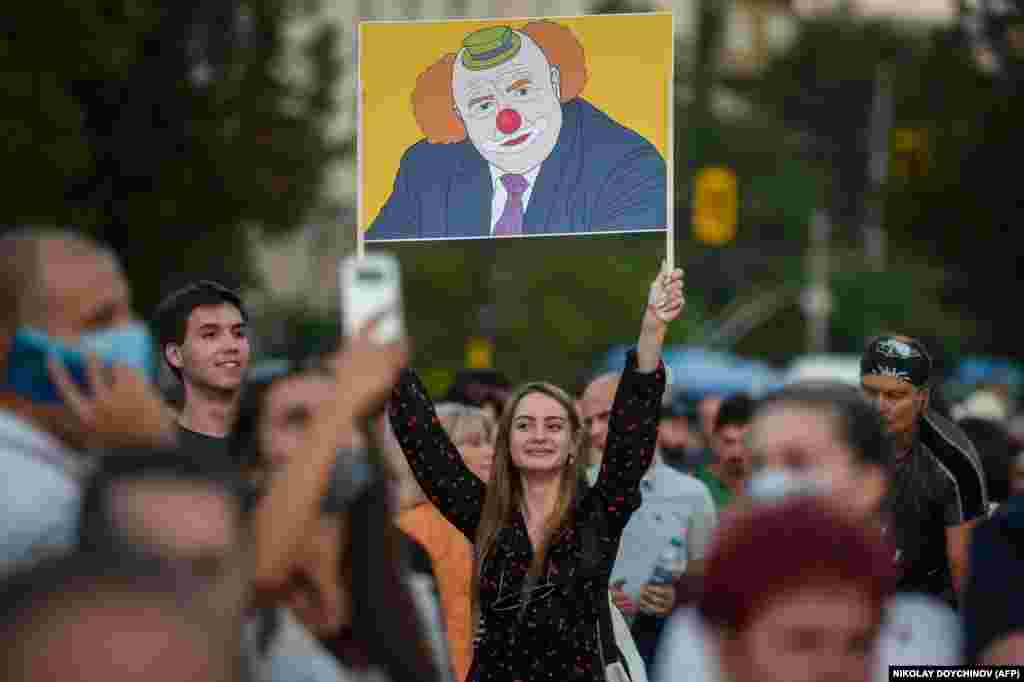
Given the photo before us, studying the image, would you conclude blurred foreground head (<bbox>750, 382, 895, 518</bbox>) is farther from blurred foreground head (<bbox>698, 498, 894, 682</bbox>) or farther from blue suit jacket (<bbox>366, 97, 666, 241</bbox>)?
blue suit jacket (<bbox>366, 97, 666, 241</bbox>)

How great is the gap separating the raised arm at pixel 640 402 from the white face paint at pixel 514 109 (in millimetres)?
792

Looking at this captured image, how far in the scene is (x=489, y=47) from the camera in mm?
6910

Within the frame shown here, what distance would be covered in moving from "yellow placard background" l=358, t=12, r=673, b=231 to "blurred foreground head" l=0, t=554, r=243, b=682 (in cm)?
338

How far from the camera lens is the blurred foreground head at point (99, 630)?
3570 mm

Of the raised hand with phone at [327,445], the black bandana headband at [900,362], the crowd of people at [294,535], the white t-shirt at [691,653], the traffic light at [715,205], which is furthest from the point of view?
the traffic light at [715,205]

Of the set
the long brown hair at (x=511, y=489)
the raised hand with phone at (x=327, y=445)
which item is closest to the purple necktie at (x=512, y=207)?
the long brown hair at (x=511, y=489)

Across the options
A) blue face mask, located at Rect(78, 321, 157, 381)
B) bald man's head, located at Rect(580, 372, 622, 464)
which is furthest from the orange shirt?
blue face mask, located at Rect(78, 321, 157, 381)

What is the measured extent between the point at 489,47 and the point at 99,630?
11.9ft

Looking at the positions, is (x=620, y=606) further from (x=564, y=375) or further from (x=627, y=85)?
(x=564, y=375)

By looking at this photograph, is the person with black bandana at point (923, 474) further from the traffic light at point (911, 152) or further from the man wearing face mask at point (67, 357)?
the traffic light at point (911, 152)

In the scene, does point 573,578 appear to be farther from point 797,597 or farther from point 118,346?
point 797,597

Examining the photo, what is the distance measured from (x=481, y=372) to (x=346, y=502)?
6399mm

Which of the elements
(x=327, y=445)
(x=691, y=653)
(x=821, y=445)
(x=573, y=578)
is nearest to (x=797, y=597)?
(x=691, y=653)

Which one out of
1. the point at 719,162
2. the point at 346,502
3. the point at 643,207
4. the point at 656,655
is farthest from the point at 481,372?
the point at 719,162
